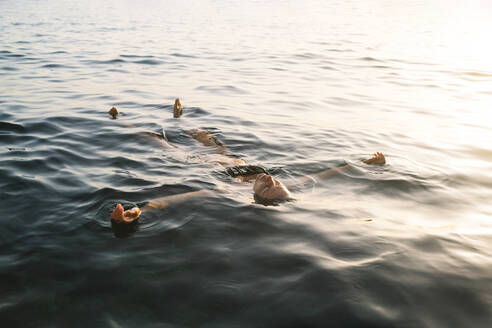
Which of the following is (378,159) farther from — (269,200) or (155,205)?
(155,205)

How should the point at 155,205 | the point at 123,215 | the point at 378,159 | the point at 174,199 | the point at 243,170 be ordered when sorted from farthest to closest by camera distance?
the point at 378,159 < the point at 243,170 < the point at 174,199 < the point at 155,205 < the point at 123,215

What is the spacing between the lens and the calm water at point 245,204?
2.54m

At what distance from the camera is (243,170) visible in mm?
4980

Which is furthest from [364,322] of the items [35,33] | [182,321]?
[35,33]

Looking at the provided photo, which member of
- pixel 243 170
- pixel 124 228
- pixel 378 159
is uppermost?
pixel 378 159

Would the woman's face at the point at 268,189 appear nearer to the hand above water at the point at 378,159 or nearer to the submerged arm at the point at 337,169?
the submerged arm at the point at 337,169

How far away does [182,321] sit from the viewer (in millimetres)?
2387

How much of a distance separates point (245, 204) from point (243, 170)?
1.03 meters

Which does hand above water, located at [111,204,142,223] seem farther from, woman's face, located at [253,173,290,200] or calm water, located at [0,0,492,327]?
woman's face, located at [253,173,290,200]

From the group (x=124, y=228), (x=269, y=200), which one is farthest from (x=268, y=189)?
(x=124, y=228)

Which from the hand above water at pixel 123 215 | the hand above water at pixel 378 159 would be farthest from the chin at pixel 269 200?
the hand above water at pixel 378 159

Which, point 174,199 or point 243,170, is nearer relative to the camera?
point 174,199

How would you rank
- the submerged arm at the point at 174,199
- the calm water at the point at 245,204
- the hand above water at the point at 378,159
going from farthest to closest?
the hand above water at the point at 378,159
the submerged arm at the point at 174,199
the calm water at the point at 245,204

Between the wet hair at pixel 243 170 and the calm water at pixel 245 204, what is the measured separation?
23 cm
